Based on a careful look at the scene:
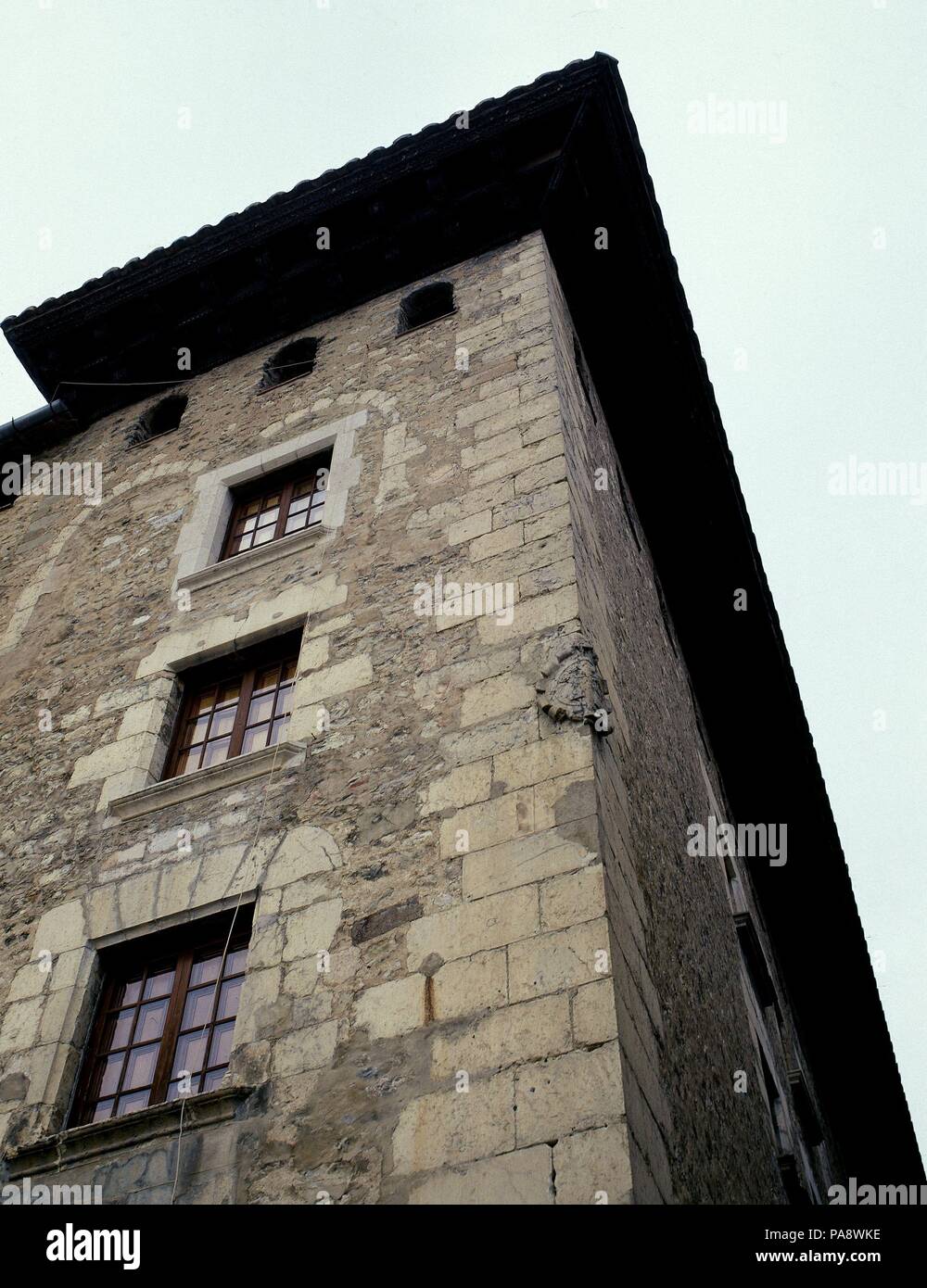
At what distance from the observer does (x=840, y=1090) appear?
18.8 m

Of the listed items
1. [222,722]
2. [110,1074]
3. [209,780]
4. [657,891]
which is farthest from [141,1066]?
[657,891]

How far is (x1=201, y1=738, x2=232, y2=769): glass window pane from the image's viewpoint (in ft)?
29.6

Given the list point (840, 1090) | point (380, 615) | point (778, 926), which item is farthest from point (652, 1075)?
point (840, 1090)

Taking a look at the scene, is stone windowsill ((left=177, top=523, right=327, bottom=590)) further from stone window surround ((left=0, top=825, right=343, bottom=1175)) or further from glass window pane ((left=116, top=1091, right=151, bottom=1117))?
glass window pane ((left=116, top=1091, right=151, bottom=1117))

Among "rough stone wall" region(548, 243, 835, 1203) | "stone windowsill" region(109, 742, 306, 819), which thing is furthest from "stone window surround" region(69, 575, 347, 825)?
"rough stone wall" region(548, 243, 835, 1203)

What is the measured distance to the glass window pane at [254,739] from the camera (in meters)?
8.93

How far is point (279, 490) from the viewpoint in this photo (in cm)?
1154

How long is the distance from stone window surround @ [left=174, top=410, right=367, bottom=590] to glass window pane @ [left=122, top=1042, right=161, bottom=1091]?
4101mm

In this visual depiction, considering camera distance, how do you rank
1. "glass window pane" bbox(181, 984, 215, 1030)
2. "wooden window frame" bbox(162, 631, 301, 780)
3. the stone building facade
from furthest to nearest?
1. "wooden window frame" bbox(162, 631, 301, 780)
2. "glass window pane" bbox(181, 984, 215, 1030)
3. the stone building facade

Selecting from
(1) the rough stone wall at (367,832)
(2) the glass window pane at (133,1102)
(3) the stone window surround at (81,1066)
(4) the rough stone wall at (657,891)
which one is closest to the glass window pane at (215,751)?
(1) the rough stone wall at (367,832)

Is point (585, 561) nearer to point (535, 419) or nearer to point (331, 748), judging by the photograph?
point (535, 419)

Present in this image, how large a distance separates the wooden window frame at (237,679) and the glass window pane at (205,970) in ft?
5.79

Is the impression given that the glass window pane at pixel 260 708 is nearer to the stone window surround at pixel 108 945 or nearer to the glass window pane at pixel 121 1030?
the stone window surround at pixel 108 945
